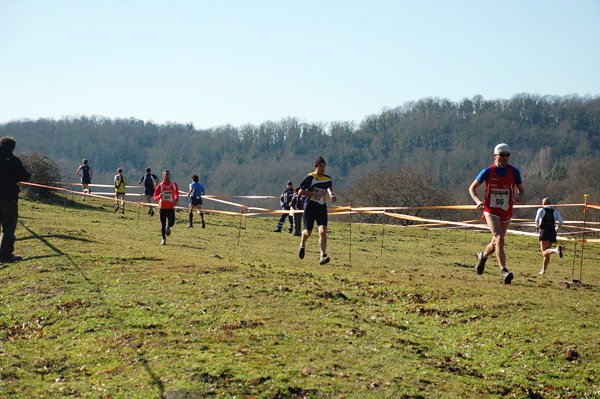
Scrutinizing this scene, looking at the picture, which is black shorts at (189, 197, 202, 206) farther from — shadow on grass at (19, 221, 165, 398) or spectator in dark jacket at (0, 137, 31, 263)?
spectator in dark jacket at (0, 137, 31, 263)

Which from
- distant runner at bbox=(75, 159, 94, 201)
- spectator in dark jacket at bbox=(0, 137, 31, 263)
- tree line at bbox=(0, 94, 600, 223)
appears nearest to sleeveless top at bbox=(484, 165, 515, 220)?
spectator in dark jacket at bbox=(0, 137, 31, 263)

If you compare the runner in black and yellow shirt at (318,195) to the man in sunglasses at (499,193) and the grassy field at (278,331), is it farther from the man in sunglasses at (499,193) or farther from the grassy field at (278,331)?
the man in sunglasses at (499,193)

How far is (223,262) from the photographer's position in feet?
44.4

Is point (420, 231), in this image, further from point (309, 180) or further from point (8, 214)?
point (8, 214)

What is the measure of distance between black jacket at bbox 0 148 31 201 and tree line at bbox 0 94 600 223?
318ft

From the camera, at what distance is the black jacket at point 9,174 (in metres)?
12.5

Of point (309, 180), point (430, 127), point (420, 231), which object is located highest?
point (430, 127)

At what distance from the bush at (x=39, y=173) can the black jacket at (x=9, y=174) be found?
69.1 feet

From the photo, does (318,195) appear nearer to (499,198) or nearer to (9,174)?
(499,198)

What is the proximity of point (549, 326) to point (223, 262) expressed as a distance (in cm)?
744

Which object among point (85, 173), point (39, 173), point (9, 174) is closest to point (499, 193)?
point (9, 174)

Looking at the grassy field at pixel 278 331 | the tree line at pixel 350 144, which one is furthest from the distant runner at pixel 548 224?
the tree line at pixel 350 144

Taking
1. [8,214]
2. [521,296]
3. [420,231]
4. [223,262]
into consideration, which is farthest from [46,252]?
[420,231]

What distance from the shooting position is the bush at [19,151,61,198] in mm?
32594
